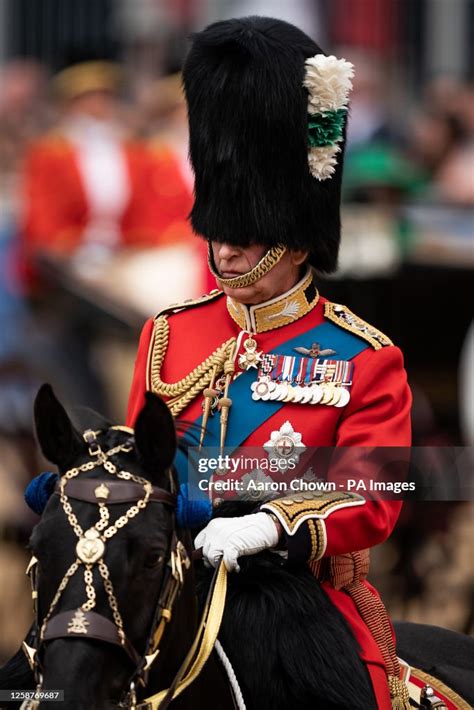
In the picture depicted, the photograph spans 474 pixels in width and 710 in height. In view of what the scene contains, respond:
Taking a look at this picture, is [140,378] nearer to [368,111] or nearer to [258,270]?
[258,270]

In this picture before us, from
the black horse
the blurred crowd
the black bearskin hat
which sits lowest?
the blurred crowd

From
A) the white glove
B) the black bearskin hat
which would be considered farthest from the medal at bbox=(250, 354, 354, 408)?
the white glove

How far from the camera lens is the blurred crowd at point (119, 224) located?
1106cm

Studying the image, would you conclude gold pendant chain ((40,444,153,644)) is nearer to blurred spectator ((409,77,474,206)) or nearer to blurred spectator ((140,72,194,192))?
blurred spectator ((409,77,474,206))

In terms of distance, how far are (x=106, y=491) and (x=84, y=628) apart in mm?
301

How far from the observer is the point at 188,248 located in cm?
1146

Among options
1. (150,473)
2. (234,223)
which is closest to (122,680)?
(150,473)

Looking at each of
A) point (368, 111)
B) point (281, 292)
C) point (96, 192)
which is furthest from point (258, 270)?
point (368, 111)

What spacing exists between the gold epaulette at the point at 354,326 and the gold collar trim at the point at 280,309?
5 centimetres

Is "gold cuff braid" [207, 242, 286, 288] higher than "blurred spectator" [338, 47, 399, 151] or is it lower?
higher

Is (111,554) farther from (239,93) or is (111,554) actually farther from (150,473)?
(239,93)

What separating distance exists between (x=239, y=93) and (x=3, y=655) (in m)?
4.83

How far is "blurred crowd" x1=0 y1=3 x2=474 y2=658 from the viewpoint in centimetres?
1106

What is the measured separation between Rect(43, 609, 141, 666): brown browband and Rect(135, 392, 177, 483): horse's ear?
0.37 m
